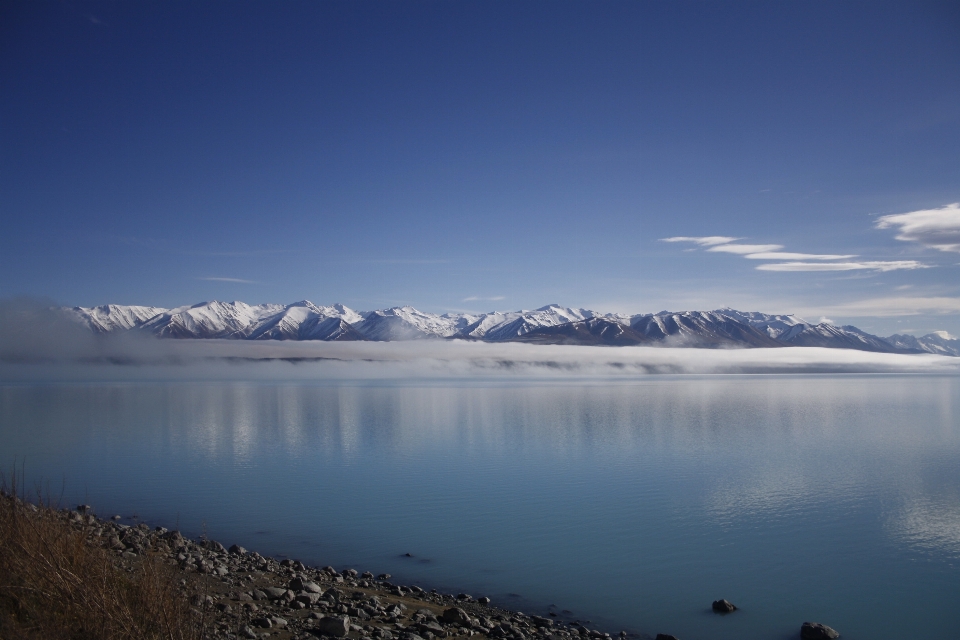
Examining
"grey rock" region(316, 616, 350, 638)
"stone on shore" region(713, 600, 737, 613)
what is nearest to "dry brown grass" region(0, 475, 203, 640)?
"grey rock" region(316, 616, 350, 638)

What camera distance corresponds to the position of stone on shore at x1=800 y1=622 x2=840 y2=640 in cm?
924

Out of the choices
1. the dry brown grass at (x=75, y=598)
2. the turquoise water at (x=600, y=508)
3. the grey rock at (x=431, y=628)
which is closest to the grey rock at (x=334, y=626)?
the grey rock at (x=431, y=628)

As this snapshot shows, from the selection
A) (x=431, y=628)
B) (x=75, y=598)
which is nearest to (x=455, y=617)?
(x=431, y=628)

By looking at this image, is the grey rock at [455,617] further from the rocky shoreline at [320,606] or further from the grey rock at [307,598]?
the grey rock at [307,598]

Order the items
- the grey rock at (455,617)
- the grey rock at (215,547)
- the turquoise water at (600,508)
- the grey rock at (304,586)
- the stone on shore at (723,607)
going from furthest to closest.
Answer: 1. the grey rock at (215,547)
2. the turquoise water at (600,508)
3. the stone on shore at (723,607)
4. the grey rock at (304,586)
5. the grey rock at (455,617)

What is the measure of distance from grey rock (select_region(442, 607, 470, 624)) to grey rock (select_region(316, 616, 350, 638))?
1489 millimetres

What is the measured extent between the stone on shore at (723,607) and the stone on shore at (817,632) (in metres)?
1.17

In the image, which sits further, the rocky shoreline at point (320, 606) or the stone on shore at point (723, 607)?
the stone on shore at point (723, 607)

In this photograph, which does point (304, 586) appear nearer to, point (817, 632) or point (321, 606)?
point (321, 606)

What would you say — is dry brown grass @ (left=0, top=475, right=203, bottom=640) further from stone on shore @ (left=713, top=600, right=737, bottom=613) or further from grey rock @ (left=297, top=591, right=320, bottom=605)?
stone on shore @ (left=713, top=600, right=737, bottom=613)

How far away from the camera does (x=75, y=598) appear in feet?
19.7

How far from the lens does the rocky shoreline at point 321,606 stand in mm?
8000

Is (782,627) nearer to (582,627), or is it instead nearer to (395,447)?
(582,627)

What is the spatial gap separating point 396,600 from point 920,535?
12535 mm
